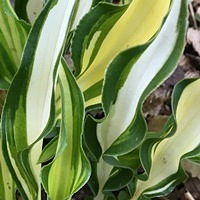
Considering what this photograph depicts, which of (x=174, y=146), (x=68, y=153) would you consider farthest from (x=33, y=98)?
(x=174, y=146)

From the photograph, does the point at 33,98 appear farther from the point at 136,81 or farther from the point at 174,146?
the point at 174,146

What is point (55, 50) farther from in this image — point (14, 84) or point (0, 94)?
point (0, 94)

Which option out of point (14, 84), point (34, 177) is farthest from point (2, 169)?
point (14, 84)

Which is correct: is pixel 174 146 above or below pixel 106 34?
below

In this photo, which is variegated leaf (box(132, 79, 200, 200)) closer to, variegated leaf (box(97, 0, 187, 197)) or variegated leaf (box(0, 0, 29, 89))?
variegated leaf (box(97, 0, 187, 197))

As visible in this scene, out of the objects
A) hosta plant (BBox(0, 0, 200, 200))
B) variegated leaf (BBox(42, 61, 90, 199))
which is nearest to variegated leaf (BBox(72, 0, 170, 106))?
hosta plant (BBox(0, 0, 200, 200))

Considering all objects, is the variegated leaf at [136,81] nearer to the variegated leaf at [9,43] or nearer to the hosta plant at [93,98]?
the hosta plant at [93,98]

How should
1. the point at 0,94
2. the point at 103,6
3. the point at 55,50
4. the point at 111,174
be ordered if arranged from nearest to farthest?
the point at 55,50
the point at 103,6
the point at 111,174
the point at 0,94

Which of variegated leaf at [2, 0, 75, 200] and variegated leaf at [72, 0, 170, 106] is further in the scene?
variegated leaf at [72, 0, 170, 106]
